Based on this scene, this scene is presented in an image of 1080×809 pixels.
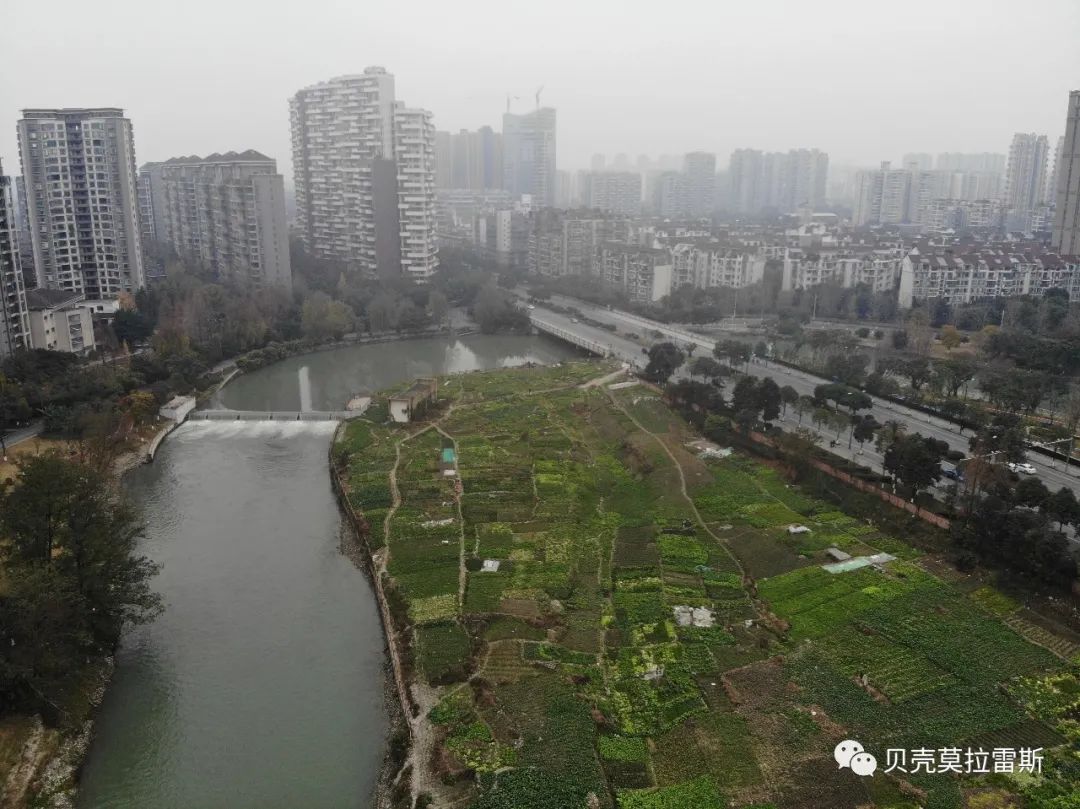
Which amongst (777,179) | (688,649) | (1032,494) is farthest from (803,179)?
(688,649)

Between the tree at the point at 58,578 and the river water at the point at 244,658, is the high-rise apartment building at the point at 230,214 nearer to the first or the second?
the river water at the point at 244,658

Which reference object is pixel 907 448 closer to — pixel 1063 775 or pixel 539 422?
pixel 1063 775

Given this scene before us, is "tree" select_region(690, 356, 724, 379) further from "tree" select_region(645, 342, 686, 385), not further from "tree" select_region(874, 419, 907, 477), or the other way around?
"tree" select_region(874, 419, 907, 477)

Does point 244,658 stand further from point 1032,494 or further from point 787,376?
point 787,376

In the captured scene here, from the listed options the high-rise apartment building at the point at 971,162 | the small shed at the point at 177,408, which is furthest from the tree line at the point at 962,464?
the high-rise apartment building at the point at 971,162

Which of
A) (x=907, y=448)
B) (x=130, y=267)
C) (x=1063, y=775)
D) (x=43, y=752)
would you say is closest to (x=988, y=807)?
(x=1063, y=775)

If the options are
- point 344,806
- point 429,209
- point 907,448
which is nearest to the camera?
point 344,806
